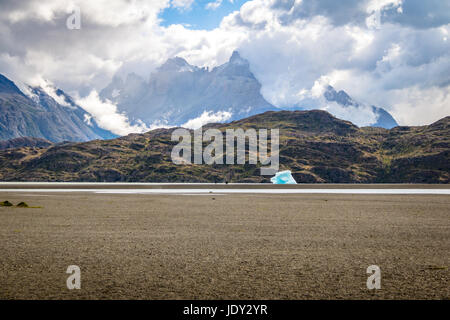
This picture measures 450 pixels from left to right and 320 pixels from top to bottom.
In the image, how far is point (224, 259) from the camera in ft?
51.9

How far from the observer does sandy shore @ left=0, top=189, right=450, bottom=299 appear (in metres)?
11.5

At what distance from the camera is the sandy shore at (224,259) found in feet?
37.8

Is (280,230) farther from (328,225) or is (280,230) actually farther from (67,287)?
(67,287)
